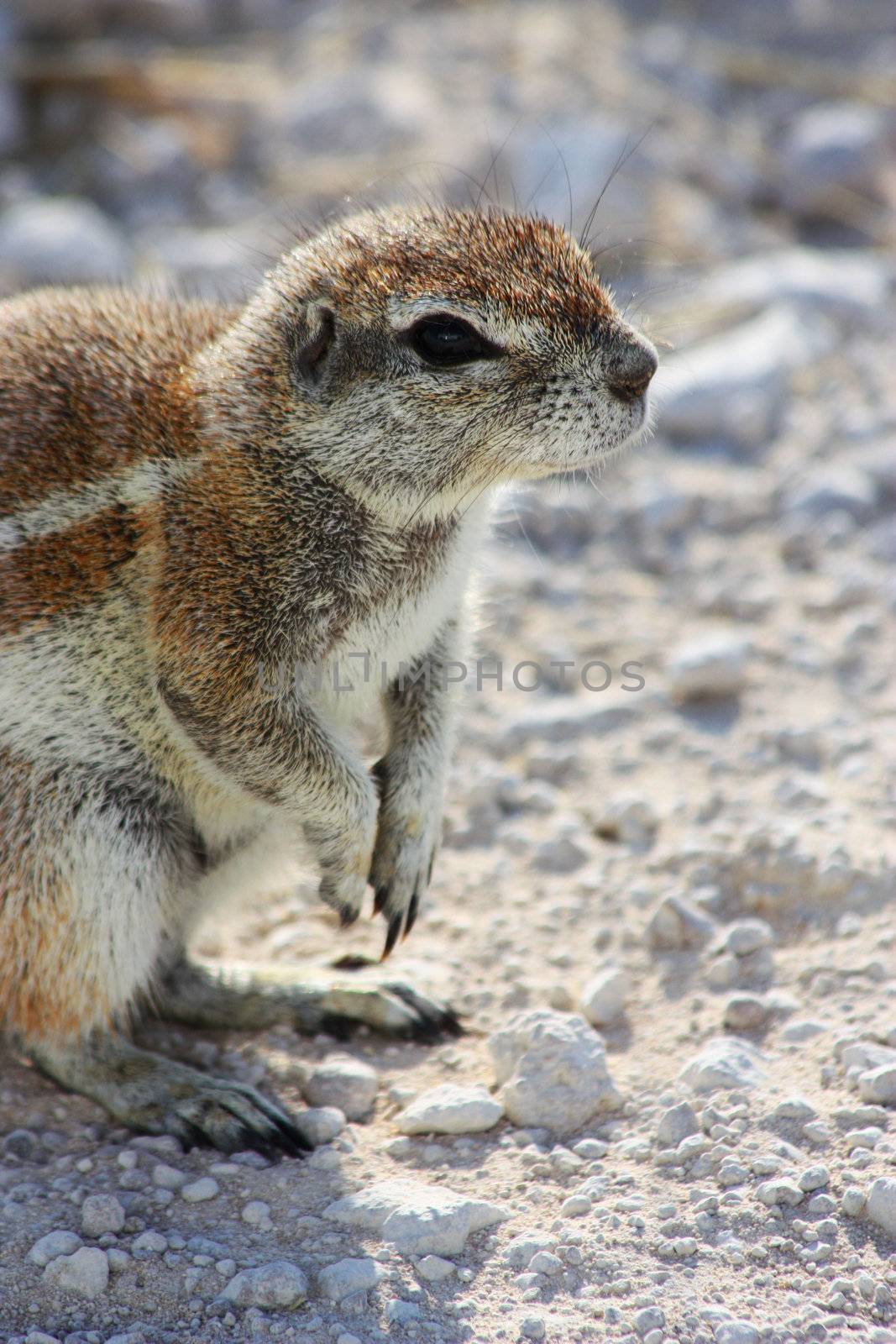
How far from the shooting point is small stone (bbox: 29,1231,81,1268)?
2.96m

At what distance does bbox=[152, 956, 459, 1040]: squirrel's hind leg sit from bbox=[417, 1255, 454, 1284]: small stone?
84 cm

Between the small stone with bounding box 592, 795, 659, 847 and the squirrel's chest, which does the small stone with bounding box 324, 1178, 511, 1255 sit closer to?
the squirrel's chest

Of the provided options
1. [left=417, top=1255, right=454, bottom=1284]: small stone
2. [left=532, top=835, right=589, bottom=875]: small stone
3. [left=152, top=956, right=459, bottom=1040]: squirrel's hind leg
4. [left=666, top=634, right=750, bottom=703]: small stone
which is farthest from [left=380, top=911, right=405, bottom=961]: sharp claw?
[left=666, top=634, right=750, bottom=703]: small stone

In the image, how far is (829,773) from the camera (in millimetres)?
4395

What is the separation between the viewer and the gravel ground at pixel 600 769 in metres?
2.93

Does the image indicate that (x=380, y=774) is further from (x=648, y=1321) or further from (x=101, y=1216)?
(x=648, y=1321)

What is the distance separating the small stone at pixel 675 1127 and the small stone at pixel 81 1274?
1.21 m

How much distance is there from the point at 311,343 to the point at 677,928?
70.6 inches

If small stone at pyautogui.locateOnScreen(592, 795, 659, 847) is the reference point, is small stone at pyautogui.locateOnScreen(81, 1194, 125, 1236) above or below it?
below

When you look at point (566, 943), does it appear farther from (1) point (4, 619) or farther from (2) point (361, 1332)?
(1) point (4, 619)

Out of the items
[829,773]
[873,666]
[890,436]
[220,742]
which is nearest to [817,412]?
[890,436]

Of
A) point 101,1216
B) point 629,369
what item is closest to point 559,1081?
point 101,1216

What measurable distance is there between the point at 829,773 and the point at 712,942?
82 centimetres

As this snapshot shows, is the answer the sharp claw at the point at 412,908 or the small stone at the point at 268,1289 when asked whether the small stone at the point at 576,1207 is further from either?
the sharp claw at the point at 412,908
